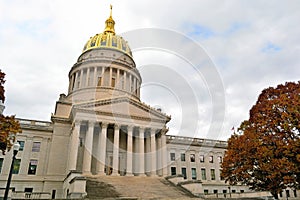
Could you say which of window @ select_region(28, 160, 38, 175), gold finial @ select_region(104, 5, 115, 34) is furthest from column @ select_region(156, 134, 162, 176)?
gold finial @ select_region(104, 5, 115, 34)

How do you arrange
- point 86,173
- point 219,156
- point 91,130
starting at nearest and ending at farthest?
1. point 86,173
2. point 91,130
3. point 219,156

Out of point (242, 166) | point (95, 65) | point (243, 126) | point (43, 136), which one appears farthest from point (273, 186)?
point (95, 65)

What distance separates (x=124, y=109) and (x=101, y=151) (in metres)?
7.45

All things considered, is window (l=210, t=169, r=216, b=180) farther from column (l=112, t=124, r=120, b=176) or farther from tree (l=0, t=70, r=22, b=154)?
tree (l=0, t=70, r=22, b=154)

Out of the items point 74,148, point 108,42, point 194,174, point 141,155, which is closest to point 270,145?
point 141,155

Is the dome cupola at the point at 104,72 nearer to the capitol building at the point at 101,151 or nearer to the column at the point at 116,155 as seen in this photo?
the capitol building at the point at 101,151

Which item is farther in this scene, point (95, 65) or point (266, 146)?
point (95, 65)

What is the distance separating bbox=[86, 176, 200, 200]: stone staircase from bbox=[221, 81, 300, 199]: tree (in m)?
6.32

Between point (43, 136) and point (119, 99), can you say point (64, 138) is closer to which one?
point (43, 136)

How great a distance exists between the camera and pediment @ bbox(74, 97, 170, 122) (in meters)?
34.2

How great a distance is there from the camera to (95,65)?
52312 mm

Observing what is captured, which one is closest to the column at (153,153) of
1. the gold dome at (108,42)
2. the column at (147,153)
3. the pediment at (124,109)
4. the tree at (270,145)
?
the column at (147,153)

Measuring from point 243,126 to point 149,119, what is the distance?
16876 mm

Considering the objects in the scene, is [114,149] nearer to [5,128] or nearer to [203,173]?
[5,128]
